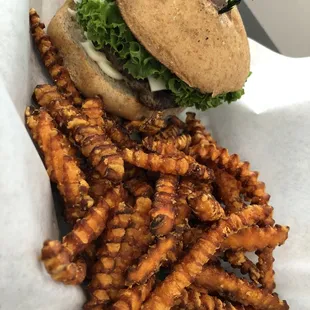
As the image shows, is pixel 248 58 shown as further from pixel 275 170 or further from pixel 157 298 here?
pixel 157 298

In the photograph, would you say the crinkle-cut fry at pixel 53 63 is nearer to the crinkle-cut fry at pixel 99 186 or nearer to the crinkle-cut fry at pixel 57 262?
the crinkle-cut fry at pixel 99 186

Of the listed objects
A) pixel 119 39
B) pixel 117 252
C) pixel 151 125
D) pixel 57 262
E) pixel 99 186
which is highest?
pixel 119 39

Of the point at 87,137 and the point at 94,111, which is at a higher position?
the point at 94,111

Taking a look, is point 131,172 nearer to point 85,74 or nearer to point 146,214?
point 146,214

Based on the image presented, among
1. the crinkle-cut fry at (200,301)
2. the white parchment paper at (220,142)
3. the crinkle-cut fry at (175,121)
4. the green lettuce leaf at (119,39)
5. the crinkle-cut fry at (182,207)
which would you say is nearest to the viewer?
the white parchment paper at (220,142)

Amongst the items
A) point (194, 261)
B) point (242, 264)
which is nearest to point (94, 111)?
point (194, 261)

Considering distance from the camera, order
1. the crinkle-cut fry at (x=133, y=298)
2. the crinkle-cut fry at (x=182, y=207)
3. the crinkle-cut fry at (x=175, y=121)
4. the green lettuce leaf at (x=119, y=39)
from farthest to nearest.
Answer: the crinkle-cut fry at (x=175, y=121) → the green lettuce leaf at (x=119, y=39) → the crinkle-cut fry at (x=182, y=207) → the crinkle-cut fry at (x=133, y=298)

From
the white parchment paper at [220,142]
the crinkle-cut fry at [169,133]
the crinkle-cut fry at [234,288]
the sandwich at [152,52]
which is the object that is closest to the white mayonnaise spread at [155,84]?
the sandwich at [152,52]
